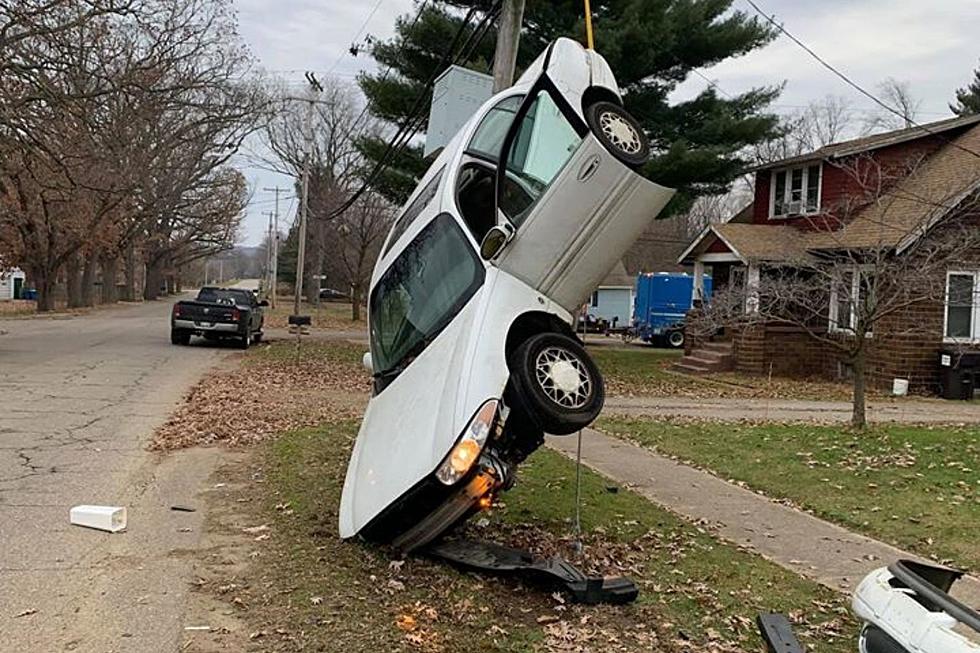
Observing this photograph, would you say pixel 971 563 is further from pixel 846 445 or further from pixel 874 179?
pixel 874 179

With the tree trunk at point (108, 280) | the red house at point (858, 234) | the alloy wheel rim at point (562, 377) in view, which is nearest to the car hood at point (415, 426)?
the alloy wheel rim at point (562, 377)

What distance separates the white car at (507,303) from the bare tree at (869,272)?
6.98 meters

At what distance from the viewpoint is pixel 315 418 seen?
40.8 feet

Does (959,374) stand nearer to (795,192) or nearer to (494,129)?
(795,192)

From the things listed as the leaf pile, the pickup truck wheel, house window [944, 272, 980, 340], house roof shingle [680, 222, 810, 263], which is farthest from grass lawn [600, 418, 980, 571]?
the pickup truck wheel

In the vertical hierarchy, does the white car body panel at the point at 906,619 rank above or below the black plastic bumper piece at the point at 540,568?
above

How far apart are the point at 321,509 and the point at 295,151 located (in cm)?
5852

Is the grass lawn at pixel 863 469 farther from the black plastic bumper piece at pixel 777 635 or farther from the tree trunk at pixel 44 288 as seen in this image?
the tree trunk at pixel 44 288

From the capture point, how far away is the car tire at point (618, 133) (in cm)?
533

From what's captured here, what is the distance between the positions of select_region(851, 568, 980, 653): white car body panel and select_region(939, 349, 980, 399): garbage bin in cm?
1716

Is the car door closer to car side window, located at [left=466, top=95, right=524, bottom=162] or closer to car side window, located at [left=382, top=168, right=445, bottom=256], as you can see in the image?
car side window, located at [left=466, top=95, right=524, bottom=162]

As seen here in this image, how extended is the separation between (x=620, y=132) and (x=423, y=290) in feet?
5.58

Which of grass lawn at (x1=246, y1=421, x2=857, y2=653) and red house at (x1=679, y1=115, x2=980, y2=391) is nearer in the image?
grass lawn at (x1=246, y1=421, x2=857, y2=653)

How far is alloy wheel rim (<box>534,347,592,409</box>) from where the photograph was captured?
5.11 m
